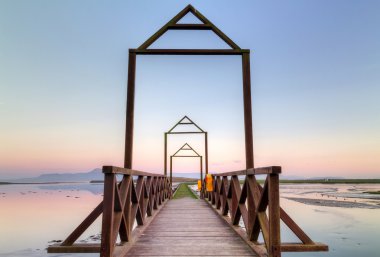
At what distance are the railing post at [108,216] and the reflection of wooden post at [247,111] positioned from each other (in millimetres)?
2523

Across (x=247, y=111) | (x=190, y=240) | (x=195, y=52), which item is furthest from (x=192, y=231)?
(x=195, y=52)

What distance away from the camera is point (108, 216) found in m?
3.03

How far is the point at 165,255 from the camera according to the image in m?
3.64

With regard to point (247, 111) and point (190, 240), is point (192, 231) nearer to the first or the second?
point (190, 240)

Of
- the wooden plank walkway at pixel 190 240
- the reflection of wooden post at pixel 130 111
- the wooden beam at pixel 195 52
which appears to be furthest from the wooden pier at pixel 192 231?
the wooden beam at pixel 195 52

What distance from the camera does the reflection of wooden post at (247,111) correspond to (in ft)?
16.2

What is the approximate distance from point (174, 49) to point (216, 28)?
0.85m

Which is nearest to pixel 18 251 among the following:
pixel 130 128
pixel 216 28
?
pixel 130 128

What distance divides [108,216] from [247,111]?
2923 mm

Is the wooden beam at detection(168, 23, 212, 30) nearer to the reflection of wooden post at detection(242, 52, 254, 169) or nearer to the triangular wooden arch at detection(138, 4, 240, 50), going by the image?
the triangular wooden arch at detection(138, 4, 240, 50)

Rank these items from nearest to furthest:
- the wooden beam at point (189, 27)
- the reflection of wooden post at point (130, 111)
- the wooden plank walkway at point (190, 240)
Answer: the wooden plank walkway at point (190, 240) < the reflection of wooden post at point (130, 111) < the wooden beam at point (189, 27)

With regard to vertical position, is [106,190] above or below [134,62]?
below

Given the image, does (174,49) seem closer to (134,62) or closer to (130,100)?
(134,62)

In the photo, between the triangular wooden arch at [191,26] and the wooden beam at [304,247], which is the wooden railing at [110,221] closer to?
the wooden beam at [304,247]
